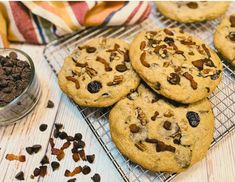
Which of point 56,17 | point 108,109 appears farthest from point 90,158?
point 56,17

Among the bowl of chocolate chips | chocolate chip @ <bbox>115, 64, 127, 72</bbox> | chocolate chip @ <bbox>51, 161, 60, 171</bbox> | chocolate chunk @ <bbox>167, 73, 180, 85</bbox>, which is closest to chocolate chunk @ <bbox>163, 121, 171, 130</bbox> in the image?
chocolate chunk @ <bbox>167, 73, 180, 85</bbox>

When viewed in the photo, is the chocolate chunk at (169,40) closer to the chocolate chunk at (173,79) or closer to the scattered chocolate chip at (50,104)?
the chocolate chunk at (173,79)

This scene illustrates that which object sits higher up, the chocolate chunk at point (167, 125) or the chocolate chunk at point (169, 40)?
the chocolate chunk at point (169, 40)

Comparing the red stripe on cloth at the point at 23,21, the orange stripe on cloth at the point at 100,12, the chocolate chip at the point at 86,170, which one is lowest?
the chocolate chip at the point at 86,170

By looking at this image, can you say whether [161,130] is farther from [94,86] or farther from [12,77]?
[12,77]

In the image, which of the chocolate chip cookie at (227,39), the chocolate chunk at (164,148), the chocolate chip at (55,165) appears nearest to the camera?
the chocolate chunk at (164,148)

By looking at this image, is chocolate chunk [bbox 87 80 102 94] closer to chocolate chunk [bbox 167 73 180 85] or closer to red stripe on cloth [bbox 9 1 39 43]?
chocolate chunk [bbox 167 73 180 85]

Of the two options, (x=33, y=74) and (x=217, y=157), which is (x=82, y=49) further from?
(x=217, y=157)

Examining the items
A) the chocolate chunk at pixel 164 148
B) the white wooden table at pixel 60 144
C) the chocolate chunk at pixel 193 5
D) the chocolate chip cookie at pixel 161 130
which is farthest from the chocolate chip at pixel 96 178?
the chocolate chunk at pixel 193 5
